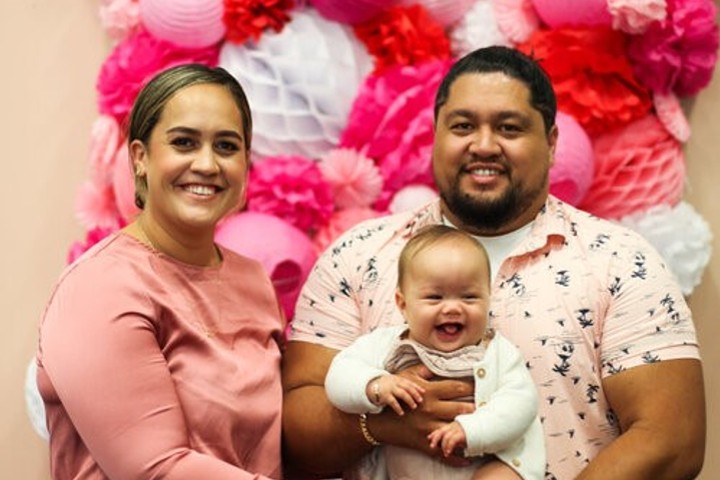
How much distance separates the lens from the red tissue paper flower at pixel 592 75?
2527 millimetres

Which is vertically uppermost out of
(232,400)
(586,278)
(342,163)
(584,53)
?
(584,53)

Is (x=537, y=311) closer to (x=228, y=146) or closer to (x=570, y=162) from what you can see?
(x=570, y=162)

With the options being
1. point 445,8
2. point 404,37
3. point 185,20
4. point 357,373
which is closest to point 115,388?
point 357,373

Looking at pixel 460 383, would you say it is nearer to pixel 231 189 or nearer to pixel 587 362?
pixel 587 362

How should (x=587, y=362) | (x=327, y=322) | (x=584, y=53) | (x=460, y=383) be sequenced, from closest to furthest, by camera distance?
(x=460, y=383) < (x=587, y=362) < (x=327, y=322) < (x=584, y=53)

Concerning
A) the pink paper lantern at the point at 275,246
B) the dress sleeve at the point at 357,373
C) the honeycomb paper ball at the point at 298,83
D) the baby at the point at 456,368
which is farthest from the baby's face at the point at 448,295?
the honeycomb paper ball at the point at 298,83

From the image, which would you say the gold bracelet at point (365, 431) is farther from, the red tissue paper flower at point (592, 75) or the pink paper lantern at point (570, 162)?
the red tissue paper flower at point (592, 75)

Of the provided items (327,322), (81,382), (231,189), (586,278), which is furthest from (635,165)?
(81,382)

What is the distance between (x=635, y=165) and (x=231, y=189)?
108 cm

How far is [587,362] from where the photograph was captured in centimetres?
205

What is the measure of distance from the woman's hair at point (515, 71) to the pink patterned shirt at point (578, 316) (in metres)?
0.22

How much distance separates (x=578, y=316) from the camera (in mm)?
2066

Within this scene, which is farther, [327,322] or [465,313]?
[327,322]

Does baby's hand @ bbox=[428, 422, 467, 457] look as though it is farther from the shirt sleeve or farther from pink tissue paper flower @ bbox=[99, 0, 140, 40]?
pink tissue paper flower @ bbox=[99, 0, 140, 40]
